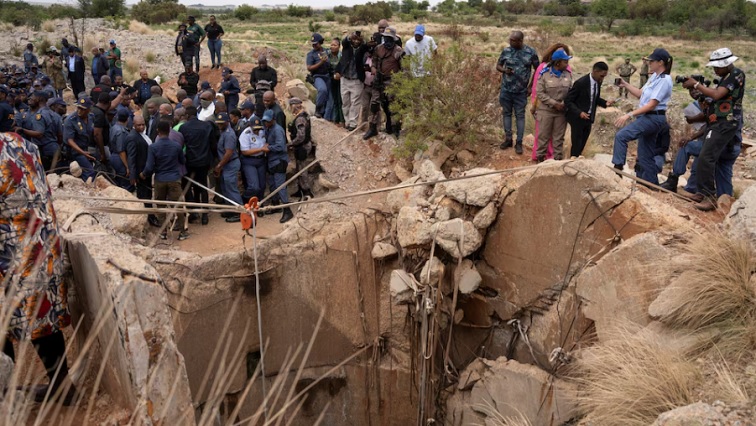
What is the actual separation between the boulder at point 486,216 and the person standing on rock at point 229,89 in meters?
6.15

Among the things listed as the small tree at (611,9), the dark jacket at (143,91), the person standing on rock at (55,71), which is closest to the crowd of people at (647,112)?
the dark jacket at (143,91)

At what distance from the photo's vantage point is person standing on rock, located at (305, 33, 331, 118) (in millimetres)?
10914

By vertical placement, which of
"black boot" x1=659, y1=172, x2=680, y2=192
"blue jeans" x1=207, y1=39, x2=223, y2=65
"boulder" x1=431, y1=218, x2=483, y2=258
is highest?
"blue jeans" x1=207, y1=39, x2=223, y2=65

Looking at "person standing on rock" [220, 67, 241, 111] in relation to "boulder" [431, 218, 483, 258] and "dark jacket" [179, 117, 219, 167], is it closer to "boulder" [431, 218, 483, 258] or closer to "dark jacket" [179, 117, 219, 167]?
"dark jacket" [179, 117, 219, 167]

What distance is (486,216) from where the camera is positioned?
288 inches

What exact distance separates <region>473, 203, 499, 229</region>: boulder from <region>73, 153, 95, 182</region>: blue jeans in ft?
17.0

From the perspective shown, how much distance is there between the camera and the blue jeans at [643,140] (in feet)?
24.4

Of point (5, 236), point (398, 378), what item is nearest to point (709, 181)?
point (398, 378)

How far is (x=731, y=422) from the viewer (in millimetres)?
3674

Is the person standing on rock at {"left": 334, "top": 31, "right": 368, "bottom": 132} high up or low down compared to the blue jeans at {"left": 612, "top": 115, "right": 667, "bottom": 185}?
up

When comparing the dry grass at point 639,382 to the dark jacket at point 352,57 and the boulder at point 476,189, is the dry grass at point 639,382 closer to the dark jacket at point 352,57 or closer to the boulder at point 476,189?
the boulder at point 476,189

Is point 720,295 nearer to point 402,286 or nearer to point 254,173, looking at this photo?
point 402,286

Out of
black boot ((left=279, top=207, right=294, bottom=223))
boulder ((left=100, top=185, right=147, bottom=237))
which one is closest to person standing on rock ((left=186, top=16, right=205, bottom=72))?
black boot ((left=279, top=207, right=294, bottom=223))

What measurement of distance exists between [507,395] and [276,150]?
455cm
